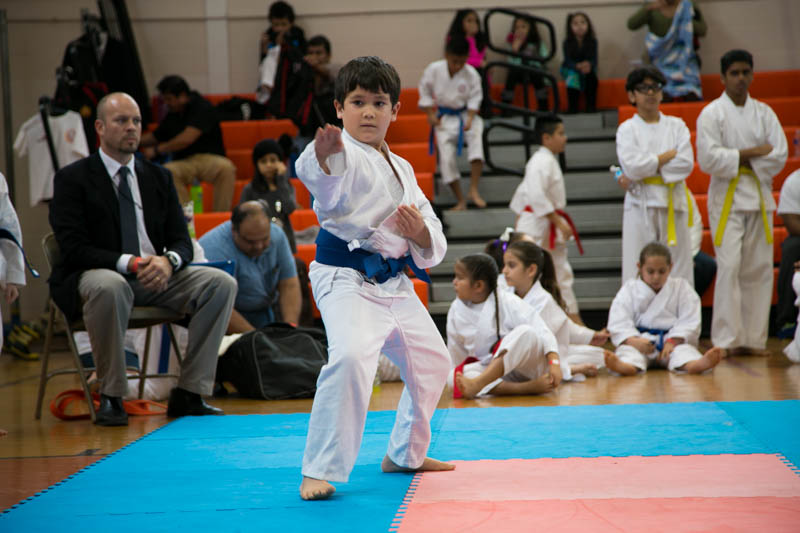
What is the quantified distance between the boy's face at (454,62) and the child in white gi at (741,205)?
2.60 m

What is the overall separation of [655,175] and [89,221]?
3411 mm

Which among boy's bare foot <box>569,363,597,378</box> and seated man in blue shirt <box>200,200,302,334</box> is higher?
seated man in blue shirt <box>200,200,302,334</box>

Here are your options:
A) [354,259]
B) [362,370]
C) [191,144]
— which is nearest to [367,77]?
[354,259]

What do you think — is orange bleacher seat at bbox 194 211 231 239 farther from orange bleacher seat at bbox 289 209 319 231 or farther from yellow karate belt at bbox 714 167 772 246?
yellow karate belt at bbox 714 167 772 246

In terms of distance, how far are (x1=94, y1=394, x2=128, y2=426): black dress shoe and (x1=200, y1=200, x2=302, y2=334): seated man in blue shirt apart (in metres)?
1.17

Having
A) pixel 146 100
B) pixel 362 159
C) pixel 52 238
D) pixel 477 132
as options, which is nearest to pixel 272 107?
pixel 146 100

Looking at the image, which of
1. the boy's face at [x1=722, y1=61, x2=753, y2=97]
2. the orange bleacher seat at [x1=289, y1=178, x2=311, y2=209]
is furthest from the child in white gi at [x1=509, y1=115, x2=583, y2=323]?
the orange bleacher seat at [x1=289, y1=178, x2=311, y2=209]

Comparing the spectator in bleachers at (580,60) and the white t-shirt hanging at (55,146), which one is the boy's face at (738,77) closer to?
the spectator in bleachers at (580,60)

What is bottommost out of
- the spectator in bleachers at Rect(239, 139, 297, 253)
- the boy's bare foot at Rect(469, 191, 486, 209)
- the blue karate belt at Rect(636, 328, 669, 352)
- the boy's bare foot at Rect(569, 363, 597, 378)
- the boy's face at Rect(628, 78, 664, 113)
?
the boy's bare foot at Rect(569, 363, 597, 378)

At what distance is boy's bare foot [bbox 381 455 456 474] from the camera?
2.76 m

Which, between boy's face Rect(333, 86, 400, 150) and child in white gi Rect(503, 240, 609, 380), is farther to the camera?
child in white gi Rect(503, 240, 609, 380)

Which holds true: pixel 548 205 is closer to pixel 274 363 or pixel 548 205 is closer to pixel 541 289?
pixel 541 289

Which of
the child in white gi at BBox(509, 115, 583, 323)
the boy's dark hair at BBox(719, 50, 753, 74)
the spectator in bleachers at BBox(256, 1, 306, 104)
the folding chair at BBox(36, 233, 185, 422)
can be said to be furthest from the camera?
the spectator in bleachers at BBox(256, 1, 306, 104)

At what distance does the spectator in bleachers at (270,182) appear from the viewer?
6402 millimetres
